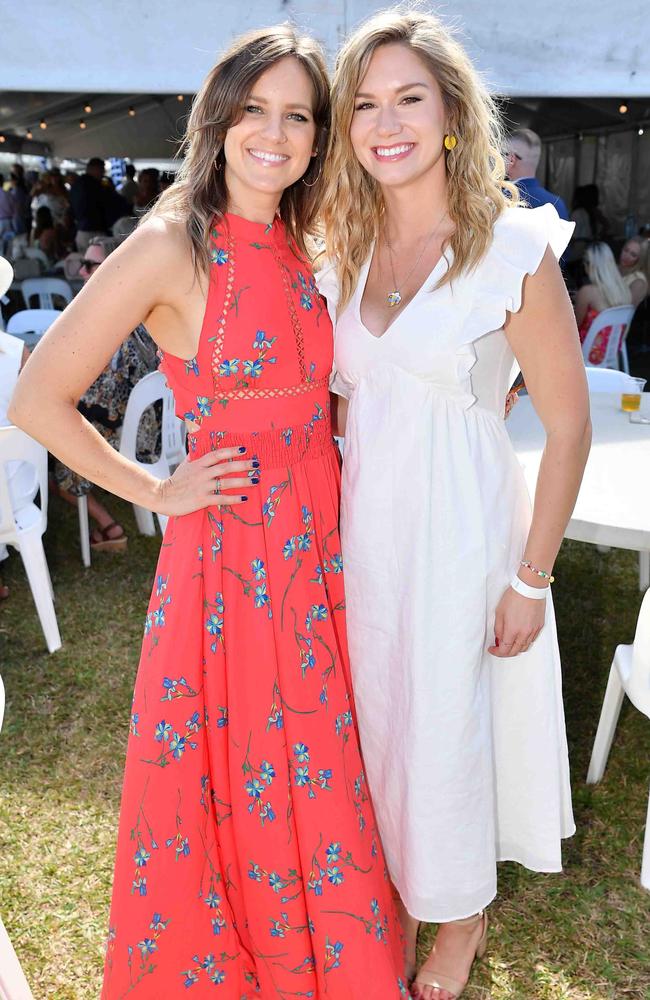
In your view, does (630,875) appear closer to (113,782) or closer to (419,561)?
(419,561)

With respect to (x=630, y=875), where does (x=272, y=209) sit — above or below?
above

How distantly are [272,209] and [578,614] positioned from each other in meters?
2.69

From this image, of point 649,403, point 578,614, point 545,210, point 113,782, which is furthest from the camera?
point 578,614

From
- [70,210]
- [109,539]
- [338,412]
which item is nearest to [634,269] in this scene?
[109,539]

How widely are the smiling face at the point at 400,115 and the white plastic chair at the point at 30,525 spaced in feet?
7.13

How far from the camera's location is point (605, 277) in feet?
20.6

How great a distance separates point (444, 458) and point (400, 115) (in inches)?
24.9

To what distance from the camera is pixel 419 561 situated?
1723mm

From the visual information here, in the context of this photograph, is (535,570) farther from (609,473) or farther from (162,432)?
(162,432)

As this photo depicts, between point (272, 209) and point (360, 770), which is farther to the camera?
point (360, 770)

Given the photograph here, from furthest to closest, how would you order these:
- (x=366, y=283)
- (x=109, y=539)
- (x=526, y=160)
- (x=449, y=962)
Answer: (x=526, y=160) → (x=109, y=539) → (x=449, y=962) → (x=366, y=283)

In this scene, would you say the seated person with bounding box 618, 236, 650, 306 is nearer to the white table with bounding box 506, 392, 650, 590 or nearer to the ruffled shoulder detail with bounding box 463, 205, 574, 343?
the white table with bounding box 506, 392, 650, 590

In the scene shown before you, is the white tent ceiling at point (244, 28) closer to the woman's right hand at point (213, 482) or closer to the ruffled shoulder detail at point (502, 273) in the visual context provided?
the ruffled shoulder detail at point (502, 273)

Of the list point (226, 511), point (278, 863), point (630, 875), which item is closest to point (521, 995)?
point (630, 875)
